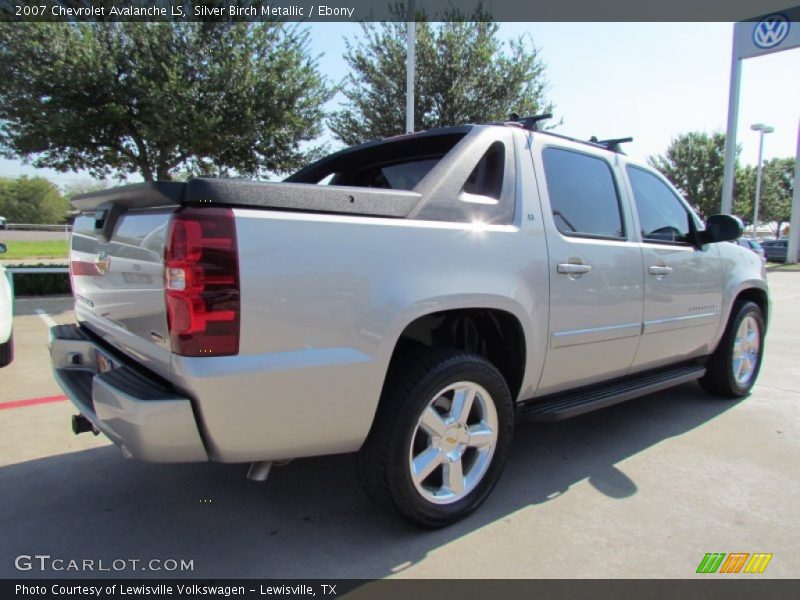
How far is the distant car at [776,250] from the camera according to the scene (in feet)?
107

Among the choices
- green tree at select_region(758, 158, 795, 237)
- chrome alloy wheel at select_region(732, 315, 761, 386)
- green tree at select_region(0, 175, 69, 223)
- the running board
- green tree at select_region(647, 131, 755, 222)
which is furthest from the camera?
green tree at select_region(0, 175, 69, 223)

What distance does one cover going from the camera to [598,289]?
3010 millimetres

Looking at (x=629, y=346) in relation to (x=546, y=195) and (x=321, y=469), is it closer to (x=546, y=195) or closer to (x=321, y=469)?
(x=546, y=195)

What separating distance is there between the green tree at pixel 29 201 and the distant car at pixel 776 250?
7163 cm

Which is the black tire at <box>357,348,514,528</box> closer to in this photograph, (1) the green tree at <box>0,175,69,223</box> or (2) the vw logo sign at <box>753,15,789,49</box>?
(2) the vw logo sign at <box>753,15,789,49</box>

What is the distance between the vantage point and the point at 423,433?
2.46 m

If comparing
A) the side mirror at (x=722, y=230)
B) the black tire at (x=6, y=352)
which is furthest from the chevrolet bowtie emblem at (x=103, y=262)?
the side mirror at (x=722, y=230)

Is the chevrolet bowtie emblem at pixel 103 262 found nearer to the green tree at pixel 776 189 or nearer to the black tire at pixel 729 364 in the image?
the black tire at pixel 729 364

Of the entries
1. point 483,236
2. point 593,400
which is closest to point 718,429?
point 593,400

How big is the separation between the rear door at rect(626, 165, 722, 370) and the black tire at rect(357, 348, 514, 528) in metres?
1.42

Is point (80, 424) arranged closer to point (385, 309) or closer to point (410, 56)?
point (385, 309)

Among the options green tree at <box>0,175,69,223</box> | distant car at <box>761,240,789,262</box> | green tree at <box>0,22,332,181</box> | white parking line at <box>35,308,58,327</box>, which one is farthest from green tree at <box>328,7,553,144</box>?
green tree at <box>0,175,69,223</box>

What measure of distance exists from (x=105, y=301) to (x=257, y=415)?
1.06 m

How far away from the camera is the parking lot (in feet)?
7.39
